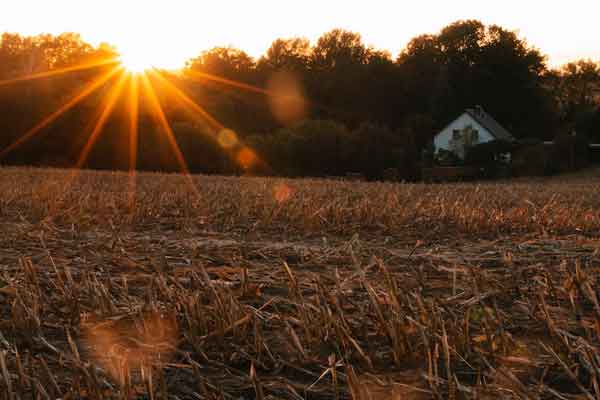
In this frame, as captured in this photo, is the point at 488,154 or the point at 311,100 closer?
the point at 488,154

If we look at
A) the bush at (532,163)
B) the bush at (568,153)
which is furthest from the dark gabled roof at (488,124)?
the bush at (532,163)

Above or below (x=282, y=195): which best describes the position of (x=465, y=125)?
above

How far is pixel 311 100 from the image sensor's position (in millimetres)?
62188

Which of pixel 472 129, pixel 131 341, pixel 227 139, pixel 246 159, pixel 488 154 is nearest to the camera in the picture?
pixel 131 341

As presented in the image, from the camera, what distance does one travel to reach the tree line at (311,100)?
105 ft

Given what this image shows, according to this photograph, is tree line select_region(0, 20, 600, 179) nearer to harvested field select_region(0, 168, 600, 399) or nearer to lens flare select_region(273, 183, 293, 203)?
lens flare select_region(273, 183, 293, 203)

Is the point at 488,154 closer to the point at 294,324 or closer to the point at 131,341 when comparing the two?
the point at 294,324

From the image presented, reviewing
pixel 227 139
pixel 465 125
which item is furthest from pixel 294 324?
pixel 465 125

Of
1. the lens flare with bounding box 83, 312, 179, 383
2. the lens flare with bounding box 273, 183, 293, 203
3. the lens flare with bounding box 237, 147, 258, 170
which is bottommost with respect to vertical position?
the lens flare with bounding box 83, 312, 179, 383

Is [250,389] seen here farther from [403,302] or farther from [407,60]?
[407,60]

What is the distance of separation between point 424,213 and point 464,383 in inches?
212

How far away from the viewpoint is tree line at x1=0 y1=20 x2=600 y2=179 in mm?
31859

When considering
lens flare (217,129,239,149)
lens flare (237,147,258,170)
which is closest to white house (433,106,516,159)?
lens flare (217,129,239,149)

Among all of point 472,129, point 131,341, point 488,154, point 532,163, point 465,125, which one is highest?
point 465,125
